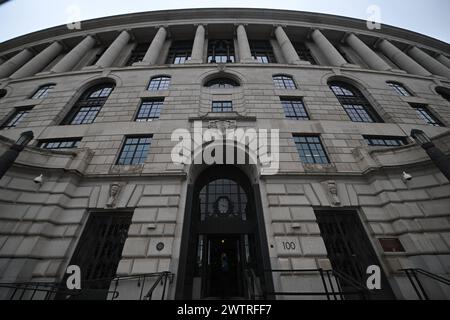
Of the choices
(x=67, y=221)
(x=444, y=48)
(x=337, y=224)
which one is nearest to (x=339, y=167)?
(x=337, y=224)

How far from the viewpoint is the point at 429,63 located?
20.8m

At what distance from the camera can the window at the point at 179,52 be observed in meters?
20.1

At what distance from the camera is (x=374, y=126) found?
11.3m

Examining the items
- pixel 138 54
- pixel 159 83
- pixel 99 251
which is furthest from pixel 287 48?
pixel 99 251

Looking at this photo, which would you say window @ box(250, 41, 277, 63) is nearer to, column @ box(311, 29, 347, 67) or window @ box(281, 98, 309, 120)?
column @ box(311, 29, 347, 67)

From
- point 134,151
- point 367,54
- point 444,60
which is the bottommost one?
point 134,151

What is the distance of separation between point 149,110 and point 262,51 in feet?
52.9

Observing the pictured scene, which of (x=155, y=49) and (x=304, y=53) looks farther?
(x=304, y=53)

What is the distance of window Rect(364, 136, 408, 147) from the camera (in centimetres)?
1090

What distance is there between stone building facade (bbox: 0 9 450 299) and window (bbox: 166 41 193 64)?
Answer: 3794 mm

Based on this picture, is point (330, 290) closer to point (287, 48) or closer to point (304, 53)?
point (287, 48)

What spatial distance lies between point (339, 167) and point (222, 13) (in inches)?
925

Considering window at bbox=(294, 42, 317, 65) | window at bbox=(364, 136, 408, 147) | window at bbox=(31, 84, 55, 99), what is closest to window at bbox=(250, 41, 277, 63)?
window at bbox=(294, 42, 317, 65)

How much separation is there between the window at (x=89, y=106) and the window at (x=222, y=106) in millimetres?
8332
